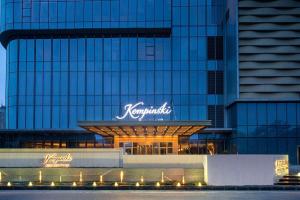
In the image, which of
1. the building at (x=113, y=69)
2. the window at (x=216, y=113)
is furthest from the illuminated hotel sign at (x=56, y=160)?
the window at (x=216, y=113)

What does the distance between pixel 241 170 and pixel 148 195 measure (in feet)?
32.9

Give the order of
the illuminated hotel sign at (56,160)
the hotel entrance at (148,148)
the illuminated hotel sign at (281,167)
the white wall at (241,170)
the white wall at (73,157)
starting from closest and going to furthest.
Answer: the white wall at (241,170)
the illuminated hotel sign at (281,167)
the illuminated hotel sign at (56,160)
the white wall at (73,157)
the hotel entrance at (148,148)

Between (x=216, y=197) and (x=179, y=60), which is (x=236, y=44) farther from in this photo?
(x=216, y=197)

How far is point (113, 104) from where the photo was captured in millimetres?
86125

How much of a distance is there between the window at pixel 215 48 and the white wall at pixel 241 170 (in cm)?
4304

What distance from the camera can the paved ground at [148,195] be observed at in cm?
3316

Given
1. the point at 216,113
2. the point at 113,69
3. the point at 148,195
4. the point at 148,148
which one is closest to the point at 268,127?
the point at 216,113

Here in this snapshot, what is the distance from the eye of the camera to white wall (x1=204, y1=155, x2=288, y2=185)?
4266 centimetres

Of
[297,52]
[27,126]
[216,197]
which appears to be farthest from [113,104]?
[216,197]

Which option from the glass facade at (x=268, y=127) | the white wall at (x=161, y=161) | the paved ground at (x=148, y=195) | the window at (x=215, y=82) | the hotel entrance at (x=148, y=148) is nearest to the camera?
the paved ground at (x=148, y=195)


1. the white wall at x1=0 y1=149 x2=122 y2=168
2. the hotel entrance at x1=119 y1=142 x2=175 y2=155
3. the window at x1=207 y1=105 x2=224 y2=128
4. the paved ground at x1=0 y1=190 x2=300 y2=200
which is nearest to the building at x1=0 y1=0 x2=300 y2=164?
the window at x1=207 y1=105 x2=224 y2=128

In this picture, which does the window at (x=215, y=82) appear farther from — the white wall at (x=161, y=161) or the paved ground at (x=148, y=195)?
the paved ground at (x=148, y=195)

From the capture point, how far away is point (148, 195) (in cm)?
3516

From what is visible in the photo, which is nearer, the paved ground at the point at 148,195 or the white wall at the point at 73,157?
the paved ground at the point at 148,195
